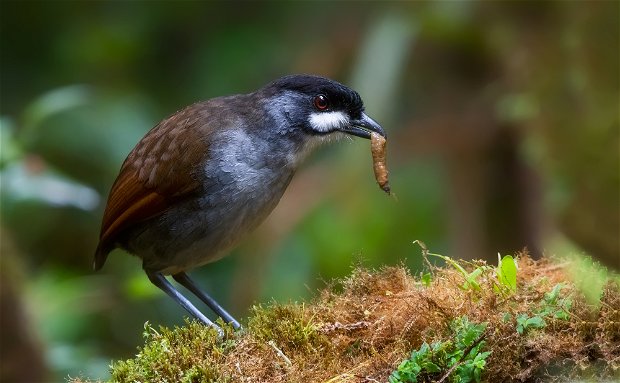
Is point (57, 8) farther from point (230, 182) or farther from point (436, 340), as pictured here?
point (436, 340)

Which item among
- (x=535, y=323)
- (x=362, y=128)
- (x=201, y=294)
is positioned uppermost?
(x=362, y=128)

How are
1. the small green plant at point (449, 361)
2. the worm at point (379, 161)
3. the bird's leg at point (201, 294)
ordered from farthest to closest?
1. the bird's leg at point (201, 294)
2. the worm at point (379, 161)
3. the small green plant at point (449, 361)

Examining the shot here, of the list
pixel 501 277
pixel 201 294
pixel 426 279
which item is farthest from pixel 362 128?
pixel 501 277

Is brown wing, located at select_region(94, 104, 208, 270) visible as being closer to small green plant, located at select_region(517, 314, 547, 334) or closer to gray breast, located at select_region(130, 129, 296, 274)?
gray breast, located at select_region(130, 129, 296, 274)

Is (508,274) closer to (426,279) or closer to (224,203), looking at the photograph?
(426,279)

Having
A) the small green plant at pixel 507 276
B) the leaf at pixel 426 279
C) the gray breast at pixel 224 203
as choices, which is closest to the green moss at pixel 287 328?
the leaf at pixel 426 279

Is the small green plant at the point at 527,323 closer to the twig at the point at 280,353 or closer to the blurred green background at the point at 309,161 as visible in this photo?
the twig at the point at 280,353
